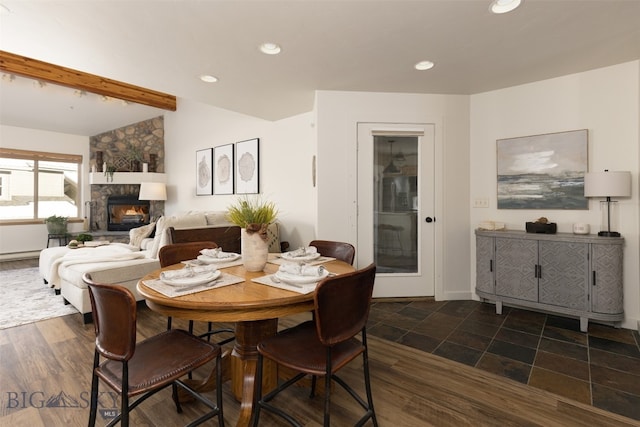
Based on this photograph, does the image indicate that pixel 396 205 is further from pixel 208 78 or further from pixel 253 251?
pixel 208 78

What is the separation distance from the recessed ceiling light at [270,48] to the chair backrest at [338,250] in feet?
5.41

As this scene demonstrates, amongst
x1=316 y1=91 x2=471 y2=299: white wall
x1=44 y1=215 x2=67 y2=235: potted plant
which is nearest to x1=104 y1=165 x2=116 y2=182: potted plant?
x1=44 y1=215 x2=67 y2=235: potted plant

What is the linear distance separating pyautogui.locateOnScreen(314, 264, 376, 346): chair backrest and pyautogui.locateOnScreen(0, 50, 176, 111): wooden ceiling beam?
18.9ft

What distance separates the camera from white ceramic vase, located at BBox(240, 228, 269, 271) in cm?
184

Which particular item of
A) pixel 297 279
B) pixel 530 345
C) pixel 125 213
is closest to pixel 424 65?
pixel 297 279

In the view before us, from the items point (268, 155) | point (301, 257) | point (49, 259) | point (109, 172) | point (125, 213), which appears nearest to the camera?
point (301, 257)

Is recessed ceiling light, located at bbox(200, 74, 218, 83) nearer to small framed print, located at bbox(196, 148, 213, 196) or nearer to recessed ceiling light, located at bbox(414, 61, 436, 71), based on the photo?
recessed ceiling light, located at bbox(414, 61, 436, 71)

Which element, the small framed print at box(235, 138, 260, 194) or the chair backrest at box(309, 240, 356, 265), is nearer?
the chair backrest at box(309, 240, 356, 265)

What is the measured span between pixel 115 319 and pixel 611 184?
148 inches

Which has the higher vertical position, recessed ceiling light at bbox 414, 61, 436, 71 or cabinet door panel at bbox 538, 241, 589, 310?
recessed ceiling light at bbox 414, 61, 436, 71

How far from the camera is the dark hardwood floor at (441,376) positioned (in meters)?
1.70

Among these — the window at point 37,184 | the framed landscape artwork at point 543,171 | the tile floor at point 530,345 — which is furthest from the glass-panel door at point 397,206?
the window at point 37,184

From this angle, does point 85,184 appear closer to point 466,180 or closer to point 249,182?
point 249,182

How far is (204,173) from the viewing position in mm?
6254
